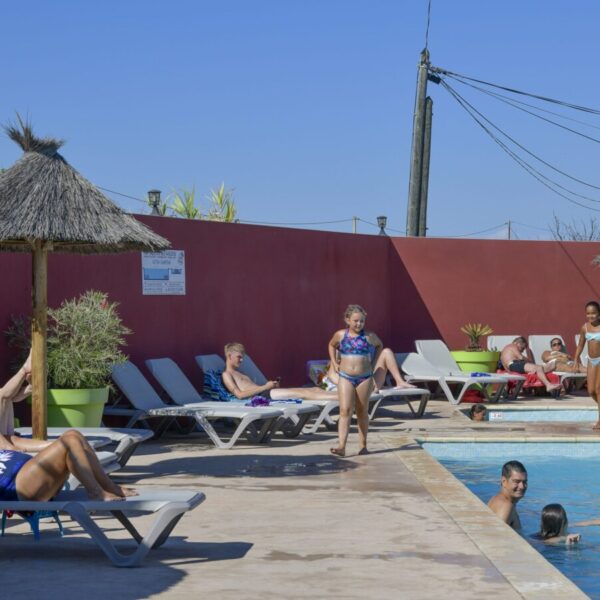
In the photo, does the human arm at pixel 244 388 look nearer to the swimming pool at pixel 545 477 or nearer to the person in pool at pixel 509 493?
the swimming pool at pixel 545 477

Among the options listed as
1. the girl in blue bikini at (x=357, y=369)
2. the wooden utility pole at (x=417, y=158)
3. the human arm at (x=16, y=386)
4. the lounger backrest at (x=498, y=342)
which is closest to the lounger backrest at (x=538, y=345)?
the lounger backrest at (x=498, y=342)

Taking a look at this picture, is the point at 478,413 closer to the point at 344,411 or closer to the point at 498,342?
the point at 344,411

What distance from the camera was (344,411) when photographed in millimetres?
10406

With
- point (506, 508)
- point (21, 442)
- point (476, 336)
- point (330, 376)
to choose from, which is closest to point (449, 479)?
point (506, 508)

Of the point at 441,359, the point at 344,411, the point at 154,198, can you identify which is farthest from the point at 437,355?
the point at 344,411

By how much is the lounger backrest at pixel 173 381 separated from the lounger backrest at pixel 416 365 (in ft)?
14.5

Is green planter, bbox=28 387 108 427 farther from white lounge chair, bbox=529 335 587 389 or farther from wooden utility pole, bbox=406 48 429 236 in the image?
wooden utility pole, bbox=406 48 429 236

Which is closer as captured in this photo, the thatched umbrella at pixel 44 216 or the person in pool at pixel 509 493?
the thatched umbrella at pixel 44 216

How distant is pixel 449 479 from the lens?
8.78m

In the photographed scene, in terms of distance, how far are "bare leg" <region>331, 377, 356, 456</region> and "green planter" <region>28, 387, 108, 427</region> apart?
2.09m

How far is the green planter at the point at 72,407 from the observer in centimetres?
996

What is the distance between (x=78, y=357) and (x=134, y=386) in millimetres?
1151

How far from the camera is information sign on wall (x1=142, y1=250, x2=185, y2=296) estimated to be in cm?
1284

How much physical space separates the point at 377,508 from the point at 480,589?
7.50 ft
